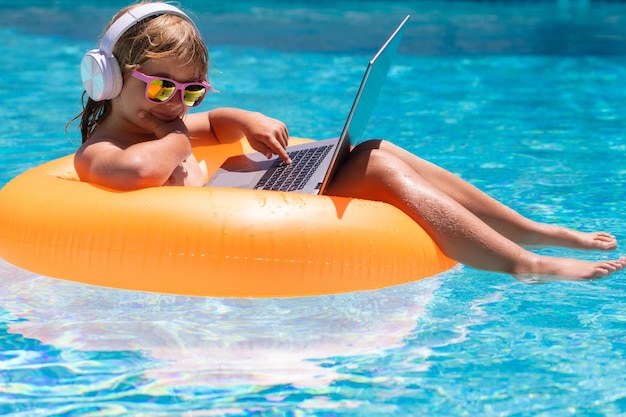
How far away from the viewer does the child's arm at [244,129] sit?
3479 mm

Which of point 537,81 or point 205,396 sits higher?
point 537,81

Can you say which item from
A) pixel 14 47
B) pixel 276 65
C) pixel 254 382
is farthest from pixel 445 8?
pixel 254 382

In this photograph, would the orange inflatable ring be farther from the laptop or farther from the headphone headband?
the headphone headband

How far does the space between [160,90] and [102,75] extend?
199mm

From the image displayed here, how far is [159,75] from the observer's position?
3.20 m

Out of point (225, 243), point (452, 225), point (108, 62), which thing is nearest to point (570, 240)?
point (452, 225)

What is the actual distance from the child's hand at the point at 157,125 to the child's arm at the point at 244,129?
12.3 inches

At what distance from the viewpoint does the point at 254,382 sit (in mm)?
2529

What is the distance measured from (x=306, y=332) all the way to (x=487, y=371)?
0.56m

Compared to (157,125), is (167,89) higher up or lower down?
higher up

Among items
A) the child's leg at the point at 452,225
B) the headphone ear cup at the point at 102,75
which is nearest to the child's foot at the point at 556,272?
the child's leg at the point at 452,225

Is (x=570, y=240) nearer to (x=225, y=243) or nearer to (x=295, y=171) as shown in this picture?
(x=295, y=171)

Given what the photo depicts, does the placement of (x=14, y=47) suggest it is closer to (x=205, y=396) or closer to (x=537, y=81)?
(x=537, y=81)

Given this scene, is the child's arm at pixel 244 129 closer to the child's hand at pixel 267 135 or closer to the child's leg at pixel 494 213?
the child's hand at pixel 267 135
